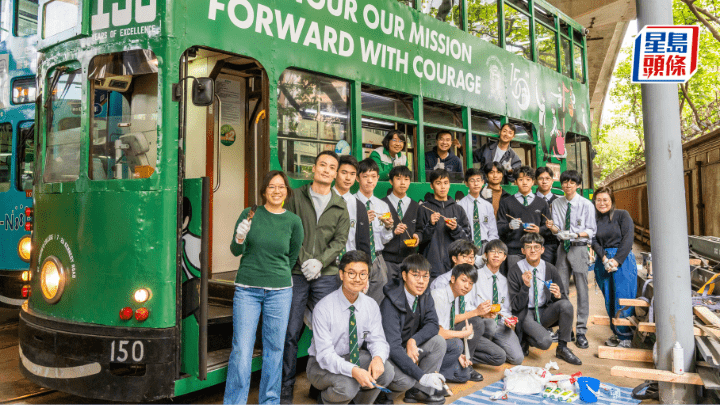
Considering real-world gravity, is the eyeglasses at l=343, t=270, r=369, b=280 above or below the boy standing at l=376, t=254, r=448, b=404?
above

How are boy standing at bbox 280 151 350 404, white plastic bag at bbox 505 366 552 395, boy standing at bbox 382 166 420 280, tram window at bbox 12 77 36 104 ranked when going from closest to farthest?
boy standing at bbox 280 151 350 404, white plastic bag at bbox 505 366 552 395, boy standing at bbox 382 166 420 280, tram window at bbox 12 77 36 104

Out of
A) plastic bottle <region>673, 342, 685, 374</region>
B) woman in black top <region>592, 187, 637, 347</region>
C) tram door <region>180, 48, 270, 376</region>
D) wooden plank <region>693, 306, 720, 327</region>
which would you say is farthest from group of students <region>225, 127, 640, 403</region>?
plastic bottle <region>673, 342, 685, 374</region>

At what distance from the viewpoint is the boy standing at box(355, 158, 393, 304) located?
184 inches

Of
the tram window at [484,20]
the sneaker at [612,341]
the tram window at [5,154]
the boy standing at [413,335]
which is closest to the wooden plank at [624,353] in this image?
the boy standing at [413,335]

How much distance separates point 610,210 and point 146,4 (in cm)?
501

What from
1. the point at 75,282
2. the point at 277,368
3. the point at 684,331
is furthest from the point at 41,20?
the point at 684,331

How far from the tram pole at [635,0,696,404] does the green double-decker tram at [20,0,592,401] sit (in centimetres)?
217

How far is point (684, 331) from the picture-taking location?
3973mm

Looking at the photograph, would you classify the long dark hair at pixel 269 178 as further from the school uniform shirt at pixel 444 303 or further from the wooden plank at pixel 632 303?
the wooden plank at pixel 632 303

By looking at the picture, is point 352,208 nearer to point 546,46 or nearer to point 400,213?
point 400,213

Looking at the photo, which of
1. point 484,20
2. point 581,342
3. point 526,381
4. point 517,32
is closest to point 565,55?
point 517,32

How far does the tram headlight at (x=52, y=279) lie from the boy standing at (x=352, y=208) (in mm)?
1994

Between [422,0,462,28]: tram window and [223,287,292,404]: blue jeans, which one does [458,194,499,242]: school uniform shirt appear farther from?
[223,287,292,404]: blue jeans

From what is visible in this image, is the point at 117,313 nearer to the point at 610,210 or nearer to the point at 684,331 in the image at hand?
the point at 684,331
